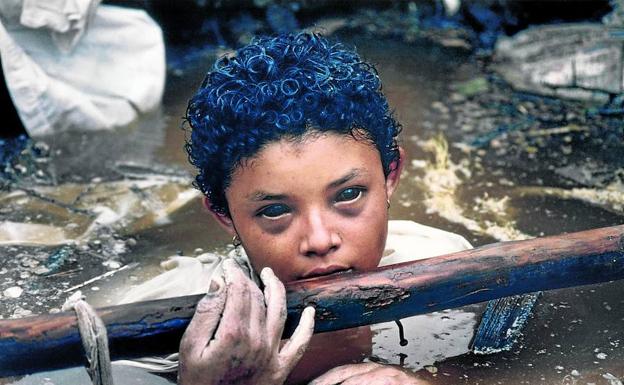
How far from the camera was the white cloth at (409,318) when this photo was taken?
3020mm

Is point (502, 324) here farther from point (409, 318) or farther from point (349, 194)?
point (349, 194)

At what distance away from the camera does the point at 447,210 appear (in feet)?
14.0

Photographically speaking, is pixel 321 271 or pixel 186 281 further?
pixel 186 281

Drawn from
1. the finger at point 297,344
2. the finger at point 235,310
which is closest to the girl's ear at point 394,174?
the finger at point 297,344

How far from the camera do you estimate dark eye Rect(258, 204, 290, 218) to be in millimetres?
2527

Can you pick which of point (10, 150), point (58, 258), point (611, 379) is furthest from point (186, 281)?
point (10, 150)

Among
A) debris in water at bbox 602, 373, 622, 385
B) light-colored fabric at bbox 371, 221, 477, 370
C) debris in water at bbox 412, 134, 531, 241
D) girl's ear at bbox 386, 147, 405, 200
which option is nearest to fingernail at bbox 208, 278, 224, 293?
girl's ear at bbox 386, 147, 405, 200

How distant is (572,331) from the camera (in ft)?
10.5

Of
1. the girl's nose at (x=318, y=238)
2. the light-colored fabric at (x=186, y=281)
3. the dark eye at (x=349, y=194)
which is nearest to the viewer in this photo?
the girl's nose at (x=318, y=238)

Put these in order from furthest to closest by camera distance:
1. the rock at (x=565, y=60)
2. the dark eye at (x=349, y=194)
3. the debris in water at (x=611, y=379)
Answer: the rock at (x=565, y=60) < the debris in water at (x=611, y=379) < the dark eye at (x=349, y=194)

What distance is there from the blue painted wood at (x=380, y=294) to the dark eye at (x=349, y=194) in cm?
26

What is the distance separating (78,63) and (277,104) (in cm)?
→ 340

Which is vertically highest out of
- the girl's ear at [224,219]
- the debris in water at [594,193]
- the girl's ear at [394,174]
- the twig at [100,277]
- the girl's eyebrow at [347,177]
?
the girl's eyebrow at [347,177]

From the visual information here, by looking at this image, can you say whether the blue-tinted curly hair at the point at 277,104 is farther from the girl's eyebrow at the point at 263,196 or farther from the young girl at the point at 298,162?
the girl's eyebrow at the point at 263,196
